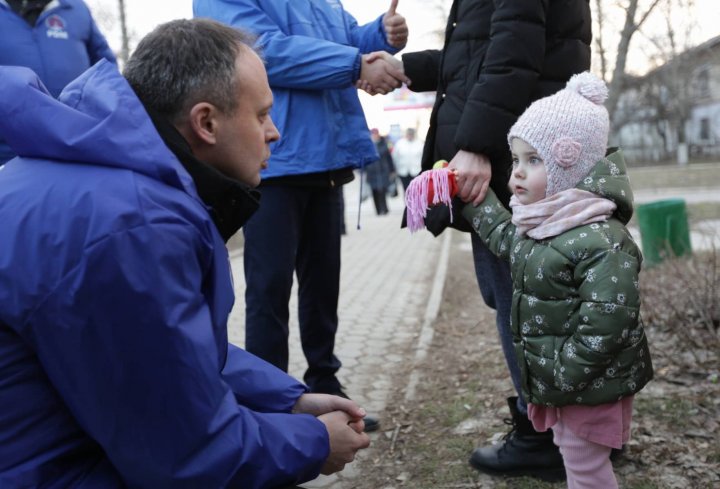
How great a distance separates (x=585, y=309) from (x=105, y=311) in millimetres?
1344

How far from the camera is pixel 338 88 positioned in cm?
312

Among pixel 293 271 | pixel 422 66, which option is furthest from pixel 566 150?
pixel 293 271

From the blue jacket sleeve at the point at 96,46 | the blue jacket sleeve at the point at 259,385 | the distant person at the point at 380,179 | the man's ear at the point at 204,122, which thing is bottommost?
the distant person at the point at 380,179

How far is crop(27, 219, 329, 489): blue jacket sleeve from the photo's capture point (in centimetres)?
137

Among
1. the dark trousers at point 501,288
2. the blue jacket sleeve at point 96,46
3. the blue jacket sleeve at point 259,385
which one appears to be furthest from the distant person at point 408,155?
the blue jacket sleeve at point 259,385

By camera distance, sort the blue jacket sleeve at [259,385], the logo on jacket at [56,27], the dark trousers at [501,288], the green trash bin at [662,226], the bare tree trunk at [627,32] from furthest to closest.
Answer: the green trash bin at [662,226] → the bare tree trunk at [627,32] → the logo on jacket at [56,27] → the dark trousers at [501,288] → the blue jacket sleeve at [259,385]

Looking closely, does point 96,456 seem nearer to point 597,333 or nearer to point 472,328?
point 597,333

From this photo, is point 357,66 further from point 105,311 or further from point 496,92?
point 105,311

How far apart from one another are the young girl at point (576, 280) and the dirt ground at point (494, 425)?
59cm

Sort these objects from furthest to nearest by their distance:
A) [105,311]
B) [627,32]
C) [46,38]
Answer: [627,32]
[46,38]
[105,311]

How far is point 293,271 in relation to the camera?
324 cm

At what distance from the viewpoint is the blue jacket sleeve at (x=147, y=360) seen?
1.37 metres

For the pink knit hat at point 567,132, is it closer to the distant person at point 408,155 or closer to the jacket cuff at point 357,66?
the jacket cuff at point 357,66

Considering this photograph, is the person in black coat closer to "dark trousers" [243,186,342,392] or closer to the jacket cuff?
the jacket cuff
